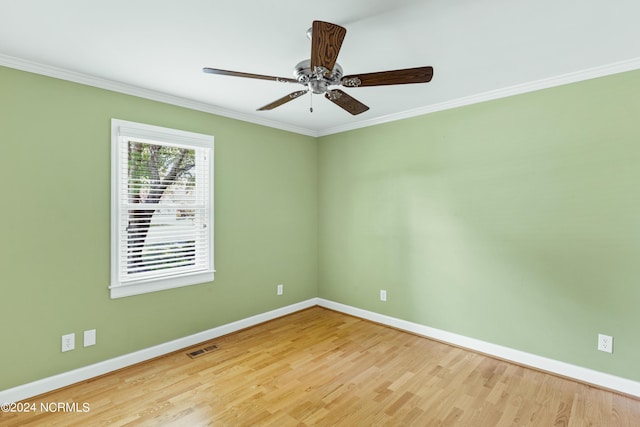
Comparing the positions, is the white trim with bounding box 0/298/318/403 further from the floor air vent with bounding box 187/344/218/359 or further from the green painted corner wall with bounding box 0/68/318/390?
the floor air vent with bounding box 187/344/218/359

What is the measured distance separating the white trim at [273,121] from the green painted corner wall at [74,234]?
0.06 metres

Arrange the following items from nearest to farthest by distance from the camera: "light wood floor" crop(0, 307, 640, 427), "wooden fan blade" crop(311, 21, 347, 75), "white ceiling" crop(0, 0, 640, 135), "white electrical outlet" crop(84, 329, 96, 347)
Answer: "wooden fan blade" crop(311, 21, 347, 75)
"white ceiling" crop(0, 0, 640, 135)
"light wood floor" crop(0, 307, 640, 427)
"white electrical outlet" crop(84, 329, 96, 347)

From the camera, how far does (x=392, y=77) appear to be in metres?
1.82

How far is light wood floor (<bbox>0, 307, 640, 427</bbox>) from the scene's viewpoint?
210cm

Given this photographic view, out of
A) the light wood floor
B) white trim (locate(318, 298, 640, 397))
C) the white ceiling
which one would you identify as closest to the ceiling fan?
the white ceiling

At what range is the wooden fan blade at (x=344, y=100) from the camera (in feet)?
6.98

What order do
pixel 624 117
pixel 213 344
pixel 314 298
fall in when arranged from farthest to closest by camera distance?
pixel 314 298, pixel 213 344, pixel 624 117

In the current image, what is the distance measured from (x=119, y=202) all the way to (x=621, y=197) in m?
4.10

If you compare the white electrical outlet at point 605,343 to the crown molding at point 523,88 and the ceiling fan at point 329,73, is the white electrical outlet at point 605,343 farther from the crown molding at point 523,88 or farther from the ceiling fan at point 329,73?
the ceiling fan at point 329,73

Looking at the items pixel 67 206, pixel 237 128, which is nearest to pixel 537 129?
pixel 237 128

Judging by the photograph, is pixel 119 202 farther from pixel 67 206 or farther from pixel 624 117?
pixel 624 117

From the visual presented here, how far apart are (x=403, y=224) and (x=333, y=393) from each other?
77.9 inches

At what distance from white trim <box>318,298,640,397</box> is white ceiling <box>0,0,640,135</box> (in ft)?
7.83

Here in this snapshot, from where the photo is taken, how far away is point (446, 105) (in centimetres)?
325
